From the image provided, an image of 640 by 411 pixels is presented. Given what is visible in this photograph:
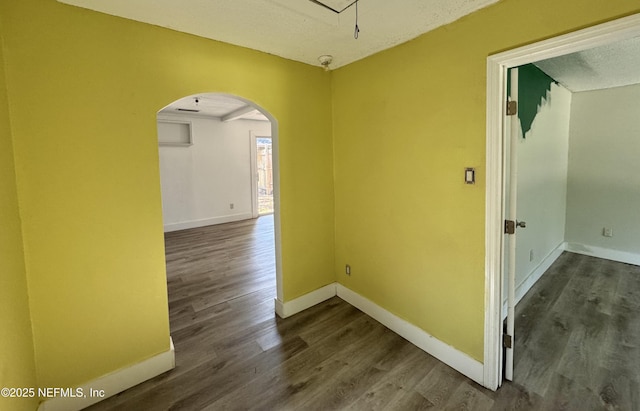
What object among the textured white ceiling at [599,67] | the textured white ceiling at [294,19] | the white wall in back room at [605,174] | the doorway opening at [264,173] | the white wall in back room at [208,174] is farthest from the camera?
the doorway opening at [264,173]

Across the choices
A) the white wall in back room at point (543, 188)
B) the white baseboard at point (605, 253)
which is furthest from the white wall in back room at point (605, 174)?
the white wall in back room at point (543, 188)

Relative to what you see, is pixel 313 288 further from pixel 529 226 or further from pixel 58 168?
pixel 529 226

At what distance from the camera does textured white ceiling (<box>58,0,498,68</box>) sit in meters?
1.64

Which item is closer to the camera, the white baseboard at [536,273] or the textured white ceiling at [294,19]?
the textured white ceiling at [294,19]

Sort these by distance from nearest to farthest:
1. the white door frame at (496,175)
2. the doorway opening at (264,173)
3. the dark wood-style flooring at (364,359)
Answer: the white door frame at (496,175)
the dark wood-style flooring at (364,359)
the doorway opening at (264,173)

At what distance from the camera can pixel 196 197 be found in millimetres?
6434

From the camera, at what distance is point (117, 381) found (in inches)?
72.6

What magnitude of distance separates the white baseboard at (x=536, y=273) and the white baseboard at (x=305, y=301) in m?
1.65

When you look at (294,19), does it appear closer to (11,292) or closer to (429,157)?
(429,157)

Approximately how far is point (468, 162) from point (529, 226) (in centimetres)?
189

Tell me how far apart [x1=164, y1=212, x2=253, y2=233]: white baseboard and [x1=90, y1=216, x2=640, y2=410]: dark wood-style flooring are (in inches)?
123

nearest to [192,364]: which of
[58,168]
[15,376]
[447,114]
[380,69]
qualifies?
[15,376]

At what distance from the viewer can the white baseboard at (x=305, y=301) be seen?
9.00 feet

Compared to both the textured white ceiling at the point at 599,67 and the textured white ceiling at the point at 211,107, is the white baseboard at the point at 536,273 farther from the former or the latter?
the textured white ceiling at the point at 211,107
